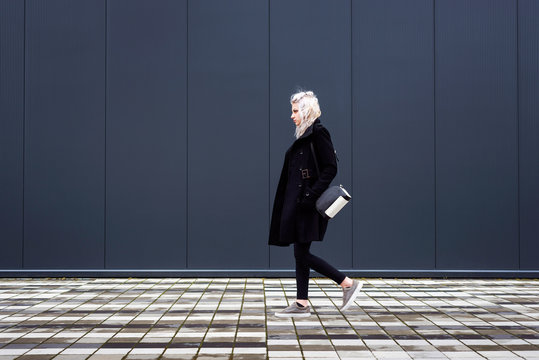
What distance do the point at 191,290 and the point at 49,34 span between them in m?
3.92

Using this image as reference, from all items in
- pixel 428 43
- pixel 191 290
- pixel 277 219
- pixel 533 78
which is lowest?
pixel 191 290

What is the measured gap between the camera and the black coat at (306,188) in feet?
14.8

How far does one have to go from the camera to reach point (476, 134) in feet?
23.0

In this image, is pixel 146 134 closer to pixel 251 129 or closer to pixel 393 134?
pixel 251 129

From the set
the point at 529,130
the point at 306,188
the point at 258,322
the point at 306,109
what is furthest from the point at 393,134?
the point at 258,322

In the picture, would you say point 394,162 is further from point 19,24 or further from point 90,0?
point 19,24

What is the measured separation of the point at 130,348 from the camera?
11.6ft

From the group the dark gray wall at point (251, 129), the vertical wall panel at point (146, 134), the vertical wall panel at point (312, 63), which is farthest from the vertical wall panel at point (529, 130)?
the vertical wall panel at point (146, 134)

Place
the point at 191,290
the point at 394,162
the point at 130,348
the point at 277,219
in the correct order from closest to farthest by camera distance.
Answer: the point at 130,348, the point at 277,219, the point at 191,290, the point at 394,162

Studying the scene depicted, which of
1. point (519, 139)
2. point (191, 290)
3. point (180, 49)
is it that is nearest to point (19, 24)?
point (180, 49)

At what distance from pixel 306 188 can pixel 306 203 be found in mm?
130

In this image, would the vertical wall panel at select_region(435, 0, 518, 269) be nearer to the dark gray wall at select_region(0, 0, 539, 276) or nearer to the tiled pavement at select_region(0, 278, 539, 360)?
the dark gray wall at select_region(0, 0, 539, 276)

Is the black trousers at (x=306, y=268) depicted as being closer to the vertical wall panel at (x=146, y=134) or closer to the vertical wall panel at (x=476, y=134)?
the vertical wall panel at (x=146, y=134)

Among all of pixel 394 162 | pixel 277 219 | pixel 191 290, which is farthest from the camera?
pixel 394 162
